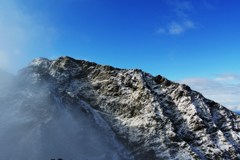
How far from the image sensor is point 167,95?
125m

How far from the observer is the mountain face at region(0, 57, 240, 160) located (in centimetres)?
10494

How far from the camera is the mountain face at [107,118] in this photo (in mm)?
104938

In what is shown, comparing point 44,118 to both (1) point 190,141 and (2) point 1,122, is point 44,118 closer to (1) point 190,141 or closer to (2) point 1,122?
(2) point 1,122

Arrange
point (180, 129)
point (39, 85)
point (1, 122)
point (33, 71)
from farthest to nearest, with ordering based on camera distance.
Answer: point (33, 71)
point (39, 85)
point (180, 129)
point (1, 122)

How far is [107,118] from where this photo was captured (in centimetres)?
11925

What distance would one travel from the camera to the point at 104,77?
131 meters

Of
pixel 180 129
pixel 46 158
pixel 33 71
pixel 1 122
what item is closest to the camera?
pixel 46 158

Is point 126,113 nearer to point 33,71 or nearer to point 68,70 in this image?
point 68,70

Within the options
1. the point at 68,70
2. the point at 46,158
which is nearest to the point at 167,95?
the point at 68,70

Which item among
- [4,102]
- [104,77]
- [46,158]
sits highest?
[104,77]

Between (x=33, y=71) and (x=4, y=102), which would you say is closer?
(x=4, y=102)

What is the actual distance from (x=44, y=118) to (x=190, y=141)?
136ft

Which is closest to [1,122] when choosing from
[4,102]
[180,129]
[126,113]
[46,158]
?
[4,102]

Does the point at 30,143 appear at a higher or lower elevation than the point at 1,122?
lower
